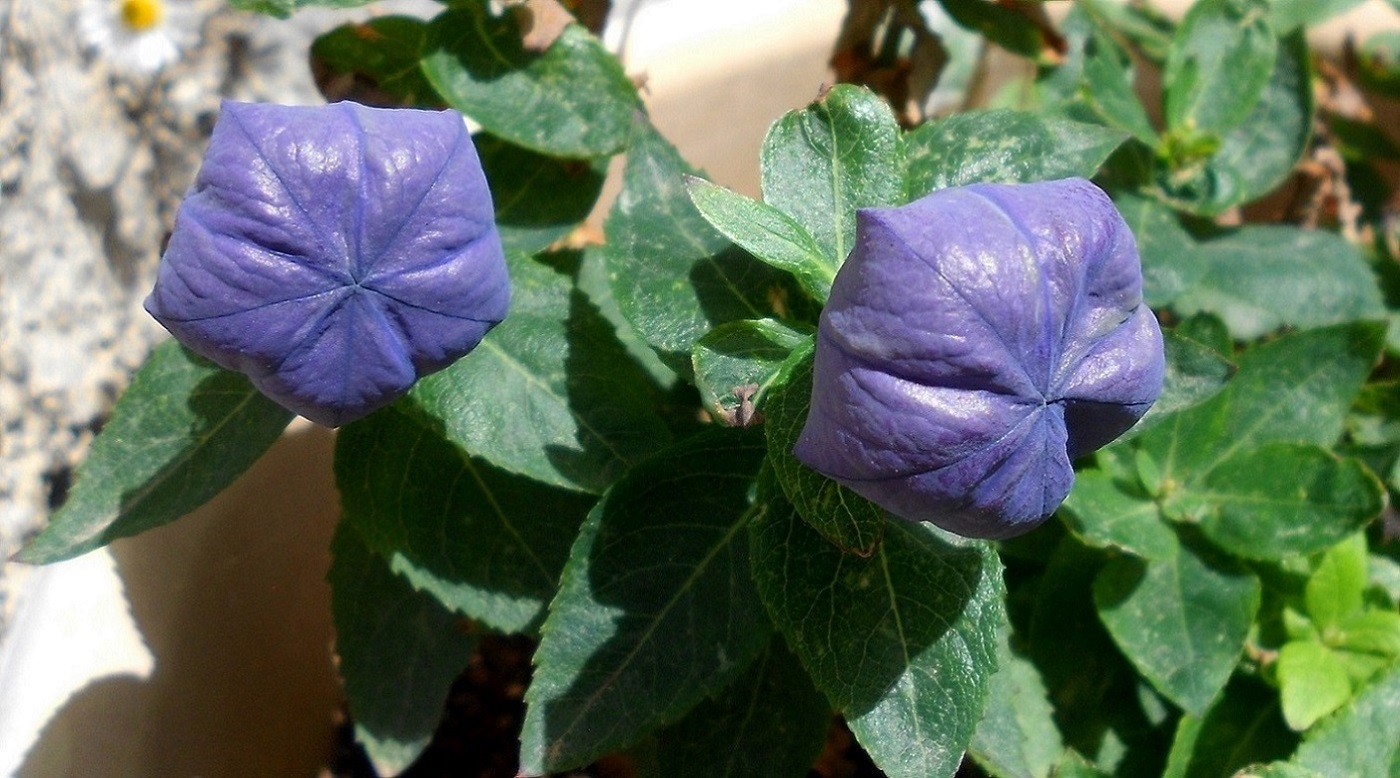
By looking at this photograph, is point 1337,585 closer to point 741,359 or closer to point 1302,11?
point 741,359

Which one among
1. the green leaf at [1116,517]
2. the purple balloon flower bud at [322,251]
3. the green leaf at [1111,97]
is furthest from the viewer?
the green leaf at [1111,97]

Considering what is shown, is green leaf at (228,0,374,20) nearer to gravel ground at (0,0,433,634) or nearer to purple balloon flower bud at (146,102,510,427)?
purple balloon flower bud at (146,102,510,427)

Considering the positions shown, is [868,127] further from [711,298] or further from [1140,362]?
[1140,362]

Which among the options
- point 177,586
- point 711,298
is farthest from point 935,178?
point 177,586

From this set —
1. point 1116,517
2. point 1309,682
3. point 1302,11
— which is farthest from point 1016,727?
point 1302,11

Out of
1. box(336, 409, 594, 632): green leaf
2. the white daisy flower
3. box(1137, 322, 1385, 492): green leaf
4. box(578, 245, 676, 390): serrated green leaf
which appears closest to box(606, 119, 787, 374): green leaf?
box(578, 245, 676, 390): serrated green leaf

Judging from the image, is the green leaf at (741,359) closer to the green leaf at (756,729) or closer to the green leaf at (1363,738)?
the green leaf at (756,729)

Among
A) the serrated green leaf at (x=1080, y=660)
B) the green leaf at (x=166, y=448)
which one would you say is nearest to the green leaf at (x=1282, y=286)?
the serrated green leaf at (x=1080, y=660)
